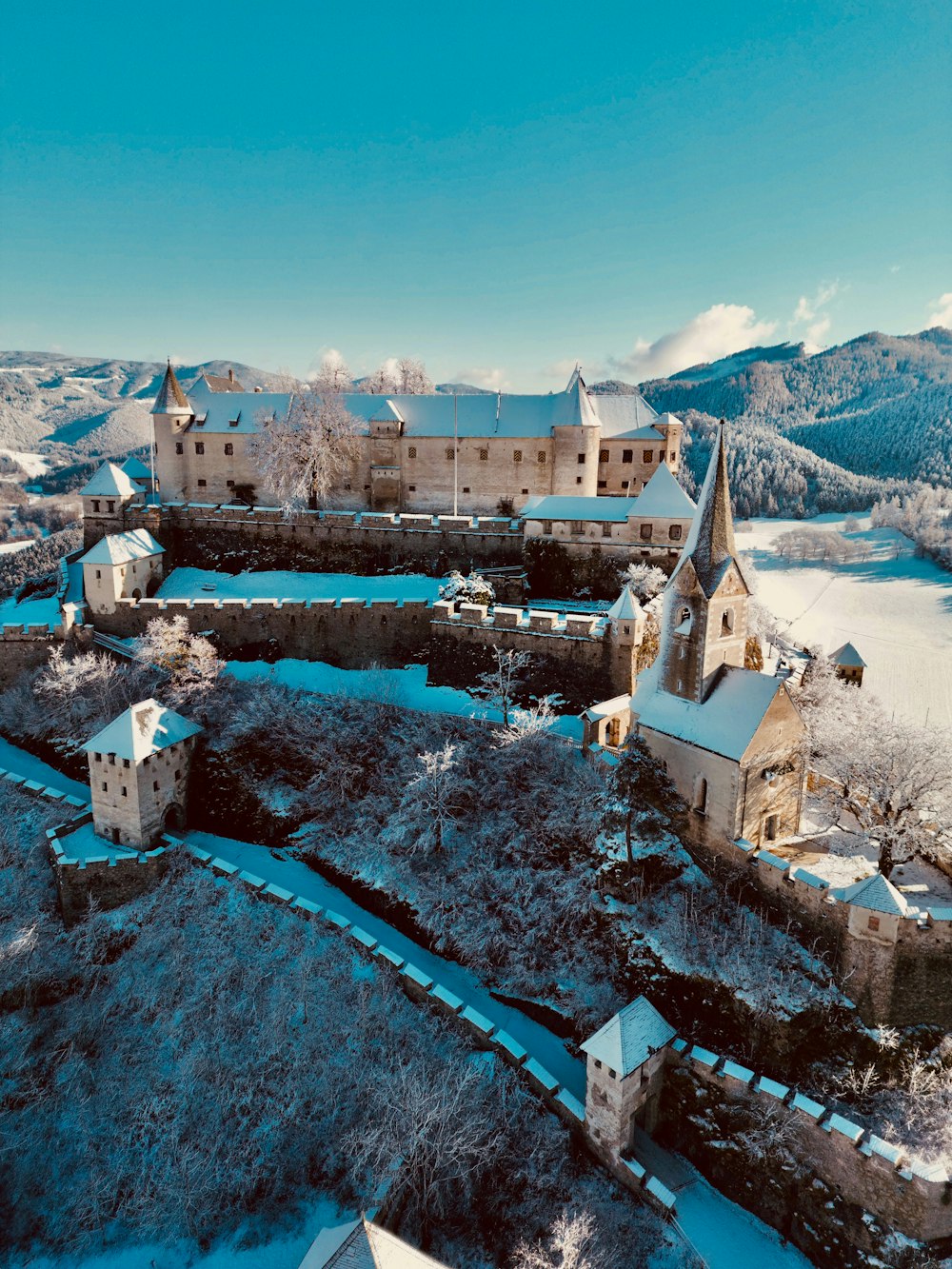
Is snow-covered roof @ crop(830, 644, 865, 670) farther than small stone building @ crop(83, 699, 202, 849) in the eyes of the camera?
Yes

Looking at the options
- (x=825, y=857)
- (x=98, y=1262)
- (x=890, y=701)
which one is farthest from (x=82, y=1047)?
(x=890, y=701)

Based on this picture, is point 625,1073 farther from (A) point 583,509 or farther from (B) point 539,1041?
(A) point 583,509

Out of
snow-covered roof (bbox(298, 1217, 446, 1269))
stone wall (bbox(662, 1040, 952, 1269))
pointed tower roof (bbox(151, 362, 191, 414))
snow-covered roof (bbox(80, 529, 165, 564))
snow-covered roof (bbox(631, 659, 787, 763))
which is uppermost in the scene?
pointed tower roof (bbox(151, 362, 191, 414))

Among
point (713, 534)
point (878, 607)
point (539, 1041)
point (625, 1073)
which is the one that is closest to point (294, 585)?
point (713, 534)

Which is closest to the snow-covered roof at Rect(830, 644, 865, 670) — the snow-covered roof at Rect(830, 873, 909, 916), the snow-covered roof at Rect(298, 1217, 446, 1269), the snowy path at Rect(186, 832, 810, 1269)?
the snow-covered roof at Rect(830, 873, 909, 916)

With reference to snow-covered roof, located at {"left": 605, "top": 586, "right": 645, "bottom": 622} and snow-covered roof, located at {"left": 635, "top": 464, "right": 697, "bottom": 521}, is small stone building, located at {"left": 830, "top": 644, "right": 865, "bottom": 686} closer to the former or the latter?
snow-covered roof, located at {"left": 635, "top": 464, "right": 697, "bottom": 521}

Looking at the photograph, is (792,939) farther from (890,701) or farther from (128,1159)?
(890,701)

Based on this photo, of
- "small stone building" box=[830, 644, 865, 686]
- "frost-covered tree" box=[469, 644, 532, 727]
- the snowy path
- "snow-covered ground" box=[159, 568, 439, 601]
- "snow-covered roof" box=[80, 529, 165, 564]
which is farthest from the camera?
"small stone building" box=[830, 644, 865, 686]
